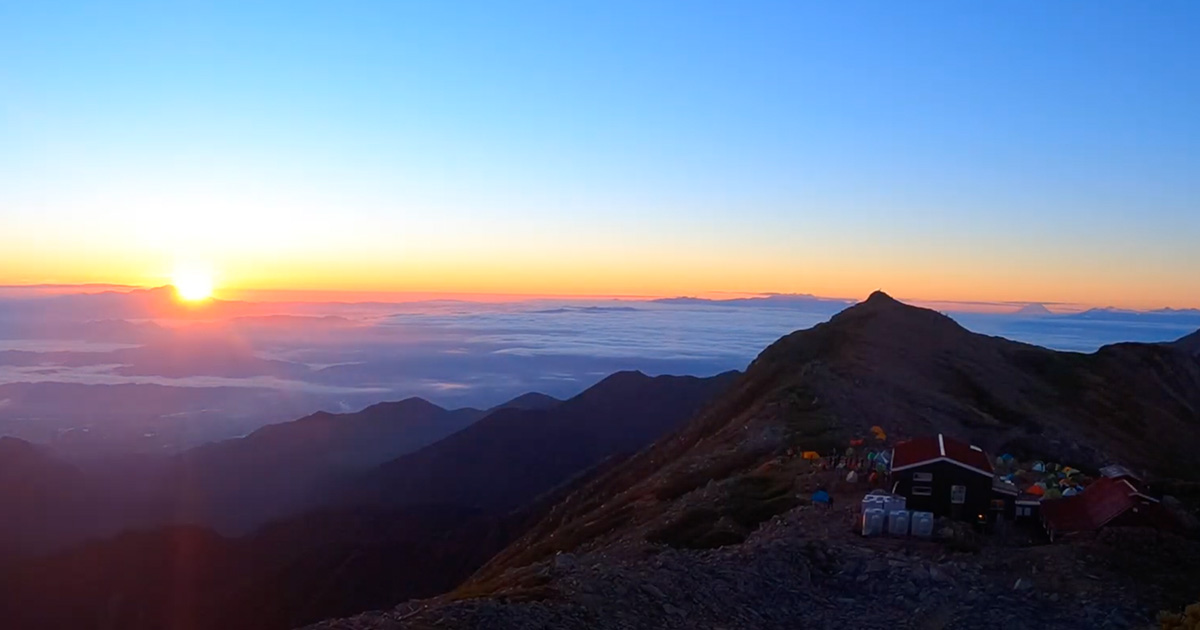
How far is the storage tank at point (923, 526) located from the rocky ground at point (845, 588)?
751mm

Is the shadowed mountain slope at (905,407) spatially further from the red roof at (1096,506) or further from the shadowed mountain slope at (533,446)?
the shadowed mountain slope at (533,446)

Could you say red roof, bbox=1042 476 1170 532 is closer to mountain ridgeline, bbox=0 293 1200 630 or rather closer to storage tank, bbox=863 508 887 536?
mountain ridgeline, bbox=0 293 1200 630

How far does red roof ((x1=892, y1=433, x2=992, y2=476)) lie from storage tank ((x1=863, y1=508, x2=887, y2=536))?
255cm

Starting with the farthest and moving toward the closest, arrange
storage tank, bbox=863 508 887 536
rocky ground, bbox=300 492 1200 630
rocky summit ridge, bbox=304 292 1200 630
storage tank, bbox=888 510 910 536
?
storage tank, bbox=888 510 910 536 → storage tank, bbox=863 508 887 536 → rocky summit ridge, bbox=304 292 1200 630 → rocky ground, bbox=300 492 1200 630

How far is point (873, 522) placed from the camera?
87.4ft

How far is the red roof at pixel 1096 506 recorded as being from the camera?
2706 cm

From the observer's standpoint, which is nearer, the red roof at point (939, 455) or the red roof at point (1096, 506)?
the red roof at point (1096, 506)

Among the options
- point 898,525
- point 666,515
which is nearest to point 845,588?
point 898,525

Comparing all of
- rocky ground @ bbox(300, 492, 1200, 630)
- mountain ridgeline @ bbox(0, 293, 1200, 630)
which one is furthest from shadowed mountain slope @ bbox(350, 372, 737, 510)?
rocky ground @ bbox(300, 492, 1200, 630)

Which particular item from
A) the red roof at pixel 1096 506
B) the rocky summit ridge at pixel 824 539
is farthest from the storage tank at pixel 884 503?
the red roof at pixel 1096 506

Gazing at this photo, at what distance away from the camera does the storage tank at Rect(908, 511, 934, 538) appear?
26.6 m

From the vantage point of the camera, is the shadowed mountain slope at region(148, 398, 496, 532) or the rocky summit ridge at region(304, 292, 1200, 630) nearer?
the rocky summit ridge at region(304, 292, 1200, 630)

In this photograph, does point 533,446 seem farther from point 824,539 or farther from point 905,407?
point 824,539

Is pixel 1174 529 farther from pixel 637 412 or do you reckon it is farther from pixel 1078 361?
pixel 637 412
